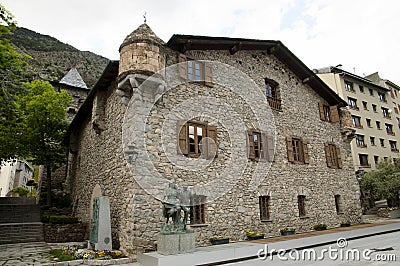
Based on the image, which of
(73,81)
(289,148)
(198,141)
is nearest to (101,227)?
(198,141)

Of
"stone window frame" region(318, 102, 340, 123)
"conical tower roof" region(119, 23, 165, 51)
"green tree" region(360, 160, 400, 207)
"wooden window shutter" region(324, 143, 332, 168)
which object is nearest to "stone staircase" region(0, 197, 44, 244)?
"conical tower roof" region(119, 23, 165, 51)

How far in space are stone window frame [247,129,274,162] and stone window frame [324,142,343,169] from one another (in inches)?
172

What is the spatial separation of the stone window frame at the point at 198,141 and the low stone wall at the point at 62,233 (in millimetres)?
6010

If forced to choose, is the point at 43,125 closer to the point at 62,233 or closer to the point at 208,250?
the point at 62,233

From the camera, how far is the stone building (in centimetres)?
918

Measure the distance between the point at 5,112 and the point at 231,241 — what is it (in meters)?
8.44

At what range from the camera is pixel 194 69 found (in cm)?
1124

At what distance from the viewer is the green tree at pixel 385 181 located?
66.7 ft

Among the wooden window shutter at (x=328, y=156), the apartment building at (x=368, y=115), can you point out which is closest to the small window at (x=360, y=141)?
the apartment building at (x=368, y=115)

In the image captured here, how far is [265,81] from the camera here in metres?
14.1

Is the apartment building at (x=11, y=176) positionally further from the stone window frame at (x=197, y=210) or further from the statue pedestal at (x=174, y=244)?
the statue pedestal at (x=174, y=244)

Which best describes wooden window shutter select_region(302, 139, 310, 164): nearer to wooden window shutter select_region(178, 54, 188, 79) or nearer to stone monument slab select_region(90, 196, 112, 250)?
wooden window shutter select_region(178, 54, 188, 79)

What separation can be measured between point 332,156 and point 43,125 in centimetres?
1619

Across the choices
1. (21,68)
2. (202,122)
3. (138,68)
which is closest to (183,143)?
(202,122)
